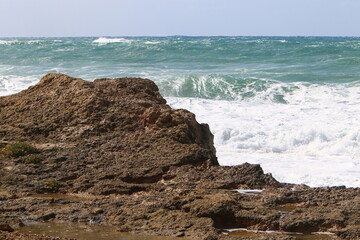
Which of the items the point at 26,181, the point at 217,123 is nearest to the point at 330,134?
the point at 217,123

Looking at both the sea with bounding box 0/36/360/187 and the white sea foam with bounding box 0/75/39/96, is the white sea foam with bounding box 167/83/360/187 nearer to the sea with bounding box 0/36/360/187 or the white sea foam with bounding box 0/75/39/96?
the sea with bounding box 0/36/360/187

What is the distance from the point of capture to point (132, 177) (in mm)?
6535

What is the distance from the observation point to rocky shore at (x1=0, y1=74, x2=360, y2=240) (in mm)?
5383

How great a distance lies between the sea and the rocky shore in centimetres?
358

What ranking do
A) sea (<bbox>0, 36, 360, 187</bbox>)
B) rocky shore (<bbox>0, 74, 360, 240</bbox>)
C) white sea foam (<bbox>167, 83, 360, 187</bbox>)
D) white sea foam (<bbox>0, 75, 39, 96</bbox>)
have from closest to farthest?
rocky shore (<bbox>0, 74, 360, 240</bbox>) → white sea foam (<bbox>167, 83, 360, 187</bbox>) → sea (<bbox>0, 36, 360, 187</bbox>) → white sea foam (<bbox>0, 75, 39, 96</bbox>)

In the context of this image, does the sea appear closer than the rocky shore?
No

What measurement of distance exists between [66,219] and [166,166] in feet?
4.59

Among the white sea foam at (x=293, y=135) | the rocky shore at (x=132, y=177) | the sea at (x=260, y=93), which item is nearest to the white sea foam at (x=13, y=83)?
the sea at (x=260, y=93)

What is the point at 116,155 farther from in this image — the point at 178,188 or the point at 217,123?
the point at 217,123

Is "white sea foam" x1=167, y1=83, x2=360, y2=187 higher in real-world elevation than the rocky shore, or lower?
lower

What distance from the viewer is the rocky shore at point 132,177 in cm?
538

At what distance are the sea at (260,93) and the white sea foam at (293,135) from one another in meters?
0.02

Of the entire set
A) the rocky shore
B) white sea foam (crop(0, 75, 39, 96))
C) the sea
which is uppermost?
the rocky shore

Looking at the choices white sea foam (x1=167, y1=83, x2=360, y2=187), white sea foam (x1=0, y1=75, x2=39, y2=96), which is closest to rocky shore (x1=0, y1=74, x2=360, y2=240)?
white sea foam (x1=167, y1=83, x2=360, y2=187)
